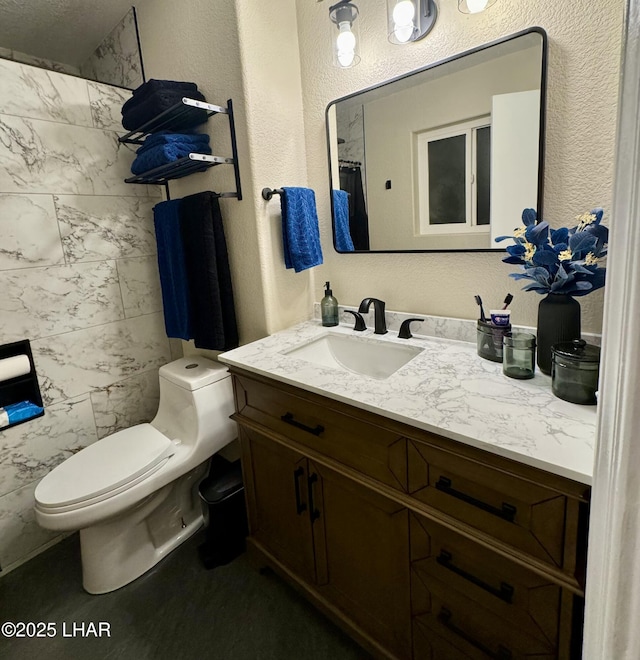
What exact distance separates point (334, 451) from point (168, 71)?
1.78 m

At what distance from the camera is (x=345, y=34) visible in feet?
4.47

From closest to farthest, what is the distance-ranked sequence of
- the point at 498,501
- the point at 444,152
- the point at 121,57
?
the point at 498,501, the point at 444,152, the point at 121,57

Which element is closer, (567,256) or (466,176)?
(567,256)

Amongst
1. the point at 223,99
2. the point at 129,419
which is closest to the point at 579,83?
the point at 223,99

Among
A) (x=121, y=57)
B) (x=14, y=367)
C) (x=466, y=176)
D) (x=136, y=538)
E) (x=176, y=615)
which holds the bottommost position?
(x=176, y=615)

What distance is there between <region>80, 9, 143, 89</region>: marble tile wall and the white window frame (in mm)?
1446

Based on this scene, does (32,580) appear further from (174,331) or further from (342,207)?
(342,207)

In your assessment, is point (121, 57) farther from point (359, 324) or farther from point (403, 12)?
point (359, 324)

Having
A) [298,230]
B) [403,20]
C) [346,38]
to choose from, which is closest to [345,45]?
[346,38]

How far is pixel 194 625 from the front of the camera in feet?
4.52

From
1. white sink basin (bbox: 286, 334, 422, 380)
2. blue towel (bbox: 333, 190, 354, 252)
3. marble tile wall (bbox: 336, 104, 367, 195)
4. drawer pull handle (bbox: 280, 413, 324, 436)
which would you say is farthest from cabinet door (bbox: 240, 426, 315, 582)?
marble tile wall (bbox: 336, 104, 367, 195)

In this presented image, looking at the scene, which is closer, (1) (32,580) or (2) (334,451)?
(2) (334,451)

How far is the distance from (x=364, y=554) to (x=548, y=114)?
1.37 metres

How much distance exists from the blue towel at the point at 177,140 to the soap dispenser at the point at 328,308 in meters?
0.76
